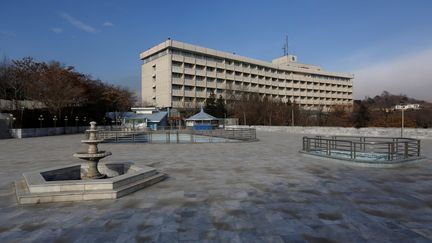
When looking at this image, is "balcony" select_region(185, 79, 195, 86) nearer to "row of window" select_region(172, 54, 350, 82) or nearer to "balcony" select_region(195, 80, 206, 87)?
"balcony" select_region(195, 80, 206, 87)

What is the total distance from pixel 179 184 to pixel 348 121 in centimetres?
4715

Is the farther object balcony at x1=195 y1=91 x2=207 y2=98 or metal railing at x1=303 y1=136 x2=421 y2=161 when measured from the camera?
balcony at x1=195 y1=91 x2=207 y2=98

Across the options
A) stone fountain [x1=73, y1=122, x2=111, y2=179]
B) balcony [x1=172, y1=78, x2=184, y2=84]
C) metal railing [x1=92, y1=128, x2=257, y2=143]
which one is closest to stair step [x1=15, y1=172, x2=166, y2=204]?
stone fountain [x1=73, y1=122, x2=111, y2=179]

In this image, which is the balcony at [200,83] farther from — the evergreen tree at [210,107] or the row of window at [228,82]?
the evergreen tree at [210,107]

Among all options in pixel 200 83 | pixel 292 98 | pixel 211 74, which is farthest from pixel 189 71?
Result: pixel 292 98

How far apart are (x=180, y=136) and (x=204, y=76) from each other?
150 ft

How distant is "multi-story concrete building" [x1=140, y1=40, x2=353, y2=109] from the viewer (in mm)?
63781

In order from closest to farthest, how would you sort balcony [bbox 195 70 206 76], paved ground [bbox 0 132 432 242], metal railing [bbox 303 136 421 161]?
1. paved ground [bbox 0 132 432 242]
2. metal railing [bbox 303 136 421 161]
3. balcony [bbox 195 70 206 76]

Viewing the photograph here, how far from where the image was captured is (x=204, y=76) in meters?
68.4

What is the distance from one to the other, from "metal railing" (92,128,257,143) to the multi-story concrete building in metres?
39.4

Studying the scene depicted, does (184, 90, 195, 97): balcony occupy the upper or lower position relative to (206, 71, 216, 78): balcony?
lower

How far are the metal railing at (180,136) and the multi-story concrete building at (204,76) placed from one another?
39411 mm

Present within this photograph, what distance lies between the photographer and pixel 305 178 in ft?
28.2

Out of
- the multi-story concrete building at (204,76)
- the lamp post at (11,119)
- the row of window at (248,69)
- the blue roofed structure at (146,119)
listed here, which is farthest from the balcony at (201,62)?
the lamp post at (11,119)
